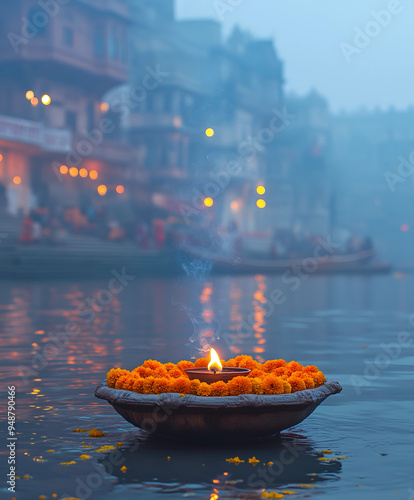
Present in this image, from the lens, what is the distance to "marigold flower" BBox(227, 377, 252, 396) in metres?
6.17

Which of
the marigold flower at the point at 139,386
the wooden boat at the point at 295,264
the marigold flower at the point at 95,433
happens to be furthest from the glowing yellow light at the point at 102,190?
the marigold flower at the point at 139,386

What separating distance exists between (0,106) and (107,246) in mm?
12744

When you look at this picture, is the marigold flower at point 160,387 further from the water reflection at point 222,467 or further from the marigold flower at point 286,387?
the marigold flower at point 286,387

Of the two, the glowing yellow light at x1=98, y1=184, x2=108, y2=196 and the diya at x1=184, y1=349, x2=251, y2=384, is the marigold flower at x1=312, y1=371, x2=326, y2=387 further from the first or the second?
the glowing yellow light at x1=98, y1=184, x2=108, y2=196

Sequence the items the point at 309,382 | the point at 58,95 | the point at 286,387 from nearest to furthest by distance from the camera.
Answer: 1. the point at 286,387
2. the point at 309,382
3. the point at 58,95

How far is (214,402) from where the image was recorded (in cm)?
597

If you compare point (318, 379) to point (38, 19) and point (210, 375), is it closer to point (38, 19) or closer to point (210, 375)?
point (210, 375)

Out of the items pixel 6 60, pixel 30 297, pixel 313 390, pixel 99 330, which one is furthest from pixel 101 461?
pixel 6 60

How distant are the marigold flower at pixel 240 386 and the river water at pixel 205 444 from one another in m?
0.37

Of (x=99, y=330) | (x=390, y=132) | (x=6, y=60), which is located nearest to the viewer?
(x=99, y=330)

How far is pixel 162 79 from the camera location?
222ft

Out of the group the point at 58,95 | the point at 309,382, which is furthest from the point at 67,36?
the point at 309,382

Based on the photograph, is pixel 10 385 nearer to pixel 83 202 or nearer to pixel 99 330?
pixel 99 330

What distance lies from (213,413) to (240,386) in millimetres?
272
